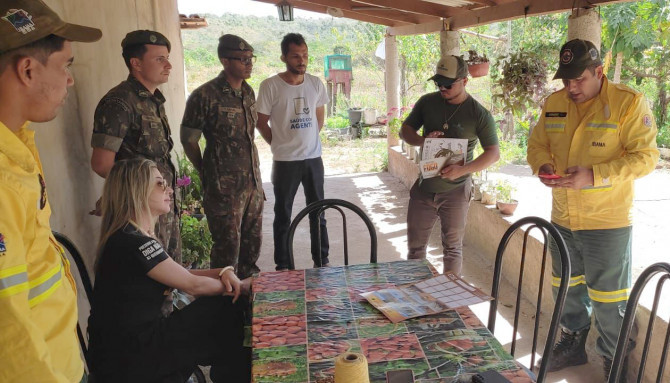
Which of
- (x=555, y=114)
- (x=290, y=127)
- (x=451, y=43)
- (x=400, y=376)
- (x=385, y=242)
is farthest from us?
(x=451, y=43)

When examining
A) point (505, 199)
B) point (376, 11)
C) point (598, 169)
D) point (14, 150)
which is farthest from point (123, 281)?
point (376, 11)

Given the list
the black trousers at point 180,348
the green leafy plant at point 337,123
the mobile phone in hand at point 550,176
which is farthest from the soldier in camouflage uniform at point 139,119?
the green leafy plant at point 337,123

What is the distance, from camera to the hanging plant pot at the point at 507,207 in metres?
4.19

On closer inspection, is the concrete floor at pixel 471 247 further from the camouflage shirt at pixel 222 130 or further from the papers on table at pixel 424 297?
the camouflage shirt at pixel 222 130

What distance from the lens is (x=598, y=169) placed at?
2436 millimetres

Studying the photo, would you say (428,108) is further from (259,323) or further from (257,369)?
(257,369)

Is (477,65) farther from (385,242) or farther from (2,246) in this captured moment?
(2,246)

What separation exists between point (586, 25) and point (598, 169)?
1.21m

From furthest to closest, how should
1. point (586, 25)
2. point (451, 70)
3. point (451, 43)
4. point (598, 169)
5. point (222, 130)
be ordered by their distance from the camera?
point (451, 43)
point (222, 130)
point (586, 25)
point (451, 70)
point (598, 169)

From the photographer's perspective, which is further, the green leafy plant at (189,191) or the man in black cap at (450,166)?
the green leafy plant at (189,191)

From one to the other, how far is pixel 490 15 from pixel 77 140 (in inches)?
134

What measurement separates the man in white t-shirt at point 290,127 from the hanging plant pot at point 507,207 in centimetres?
158

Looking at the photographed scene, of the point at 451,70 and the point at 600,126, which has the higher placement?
the point at 451,70

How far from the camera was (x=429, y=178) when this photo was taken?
3.12 meters
